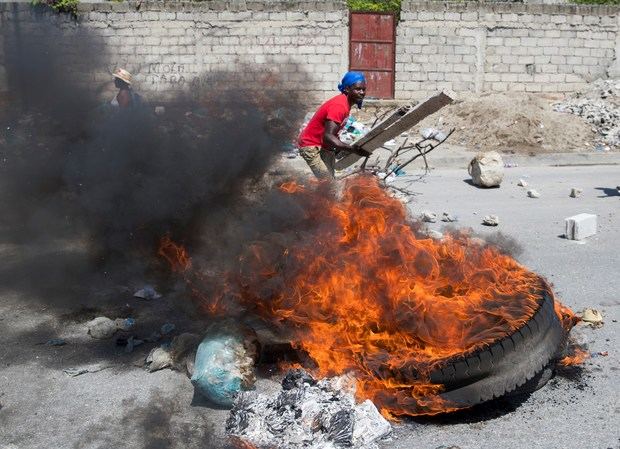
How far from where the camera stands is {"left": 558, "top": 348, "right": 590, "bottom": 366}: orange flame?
4.88m

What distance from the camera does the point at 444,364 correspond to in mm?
4148

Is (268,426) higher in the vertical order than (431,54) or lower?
lower

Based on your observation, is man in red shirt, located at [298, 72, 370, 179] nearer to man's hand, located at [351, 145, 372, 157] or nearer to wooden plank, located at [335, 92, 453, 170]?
man's hand, located at [351, 145, 372, 157]

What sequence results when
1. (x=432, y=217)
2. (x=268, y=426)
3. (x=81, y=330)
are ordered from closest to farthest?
1. (x=268, y=426)
2. (x=81, y=330)
3. (x=432, y=217)

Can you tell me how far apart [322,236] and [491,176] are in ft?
22.9

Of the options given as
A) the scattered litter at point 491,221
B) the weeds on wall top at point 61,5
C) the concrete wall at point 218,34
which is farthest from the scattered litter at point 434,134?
the weeds on wall top at point 61,5

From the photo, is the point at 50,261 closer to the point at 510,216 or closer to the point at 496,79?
the point at 510,216

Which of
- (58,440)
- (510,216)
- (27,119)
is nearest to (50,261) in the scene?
(27,119)

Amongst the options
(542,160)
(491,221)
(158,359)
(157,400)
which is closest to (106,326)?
(158,359)

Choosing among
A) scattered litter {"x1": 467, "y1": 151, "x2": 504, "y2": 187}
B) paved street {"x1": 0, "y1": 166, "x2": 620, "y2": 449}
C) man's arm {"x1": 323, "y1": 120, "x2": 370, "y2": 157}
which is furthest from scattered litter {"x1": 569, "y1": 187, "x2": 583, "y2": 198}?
man's arm {"x1": 323, "y1": 120, "x2": 370, "y2": 157}

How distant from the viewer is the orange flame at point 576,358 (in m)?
4.88

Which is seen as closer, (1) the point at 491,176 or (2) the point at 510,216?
(2) the point at 510,216

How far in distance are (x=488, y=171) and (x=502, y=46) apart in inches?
296

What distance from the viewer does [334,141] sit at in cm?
688
